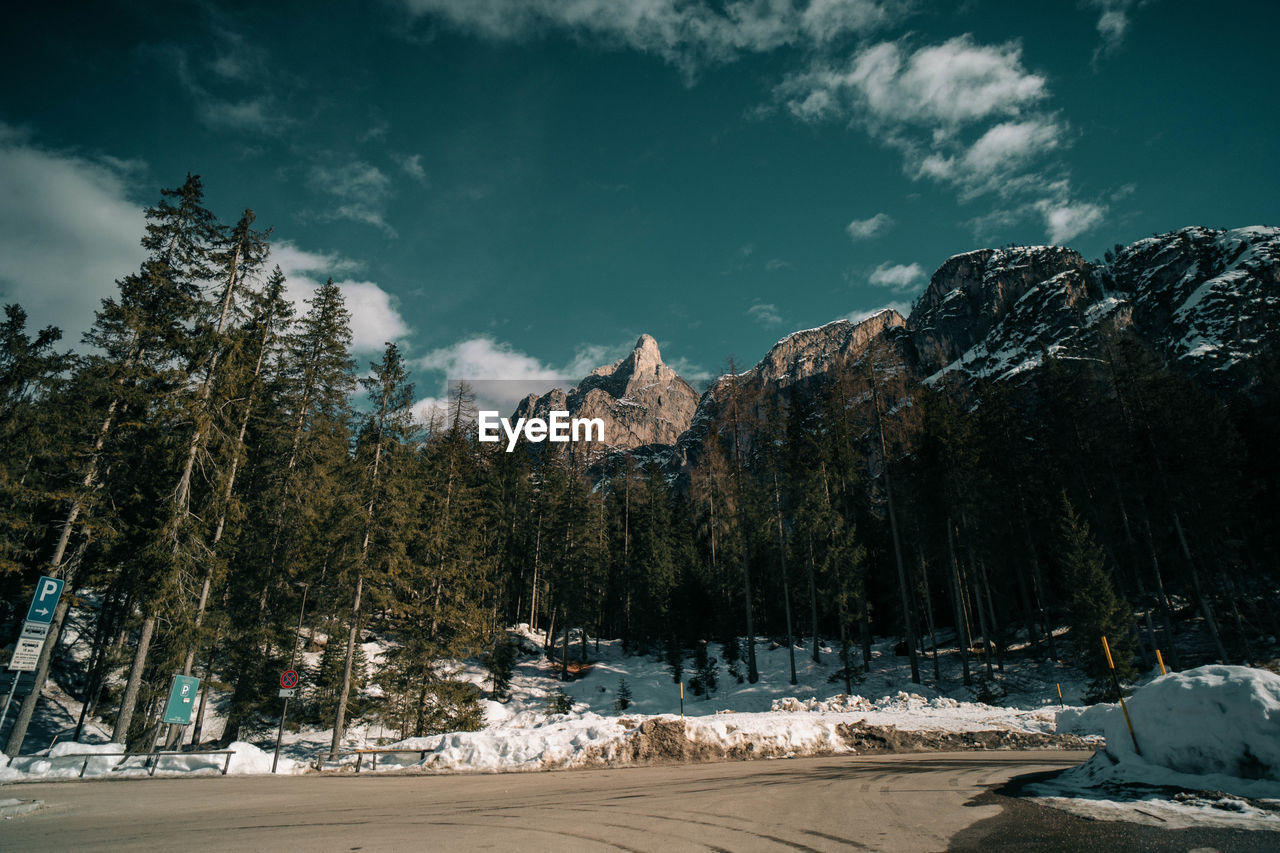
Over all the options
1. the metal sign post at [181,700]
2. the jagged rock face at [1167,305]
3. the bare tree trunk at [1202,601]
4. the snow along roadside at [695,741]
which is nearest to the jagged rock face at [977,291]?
the jagged rock face at [1167,305]

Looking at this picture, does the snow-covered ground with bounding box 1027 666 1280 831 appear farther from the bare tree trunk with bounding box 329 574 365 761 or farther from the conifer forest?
the bare tree trunk with bounding box 329 574 365 761

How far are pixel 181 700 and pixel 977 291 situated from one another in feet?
374

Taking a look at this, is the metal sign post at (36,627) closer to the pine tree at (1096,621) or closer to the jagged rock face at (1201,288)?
the pine tree at (1096,621)

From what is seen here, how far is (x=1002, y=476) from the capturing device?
32.3 metres

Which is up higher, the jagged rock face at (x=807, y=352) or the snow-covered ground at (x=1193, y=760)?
the jagged rock face at (x=807, y=352)

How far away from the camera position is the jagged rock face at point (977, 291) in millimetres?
90875

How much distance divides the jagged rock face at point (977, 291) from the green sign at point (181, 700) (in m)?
97.3

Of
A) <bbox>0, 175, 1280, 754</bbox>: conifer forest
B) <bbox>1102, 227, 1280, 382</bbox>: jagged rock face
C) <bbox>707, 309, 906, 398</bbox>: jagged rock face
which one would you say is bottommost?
<bbox>0, 175, 1280, 754</bbox>: conifer forest

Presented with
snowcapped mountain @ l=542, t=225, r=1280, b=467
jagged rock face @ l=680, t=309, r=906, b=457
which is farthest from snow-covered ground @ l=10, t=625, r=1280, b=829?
jagged rock face @ l=680, t=309, r=906, b=457

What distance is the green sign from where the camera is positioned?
15.4 metres

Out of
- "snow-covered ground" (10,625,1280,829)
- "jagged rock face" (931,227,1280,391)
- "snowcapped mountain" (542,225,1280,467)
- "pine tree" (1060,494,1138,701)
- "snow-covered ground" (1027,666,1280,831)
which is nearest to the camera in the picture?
"snow-covered ground" (1027,666,1280,831)

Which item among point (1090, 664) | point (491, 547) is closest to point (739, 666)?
point (1090, 664)

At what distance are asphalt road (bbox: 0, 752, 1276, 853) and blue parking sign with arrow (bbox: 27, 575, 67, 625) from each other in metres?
3.96

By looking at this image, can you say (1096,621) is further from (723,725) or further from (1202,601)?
(723,725)
